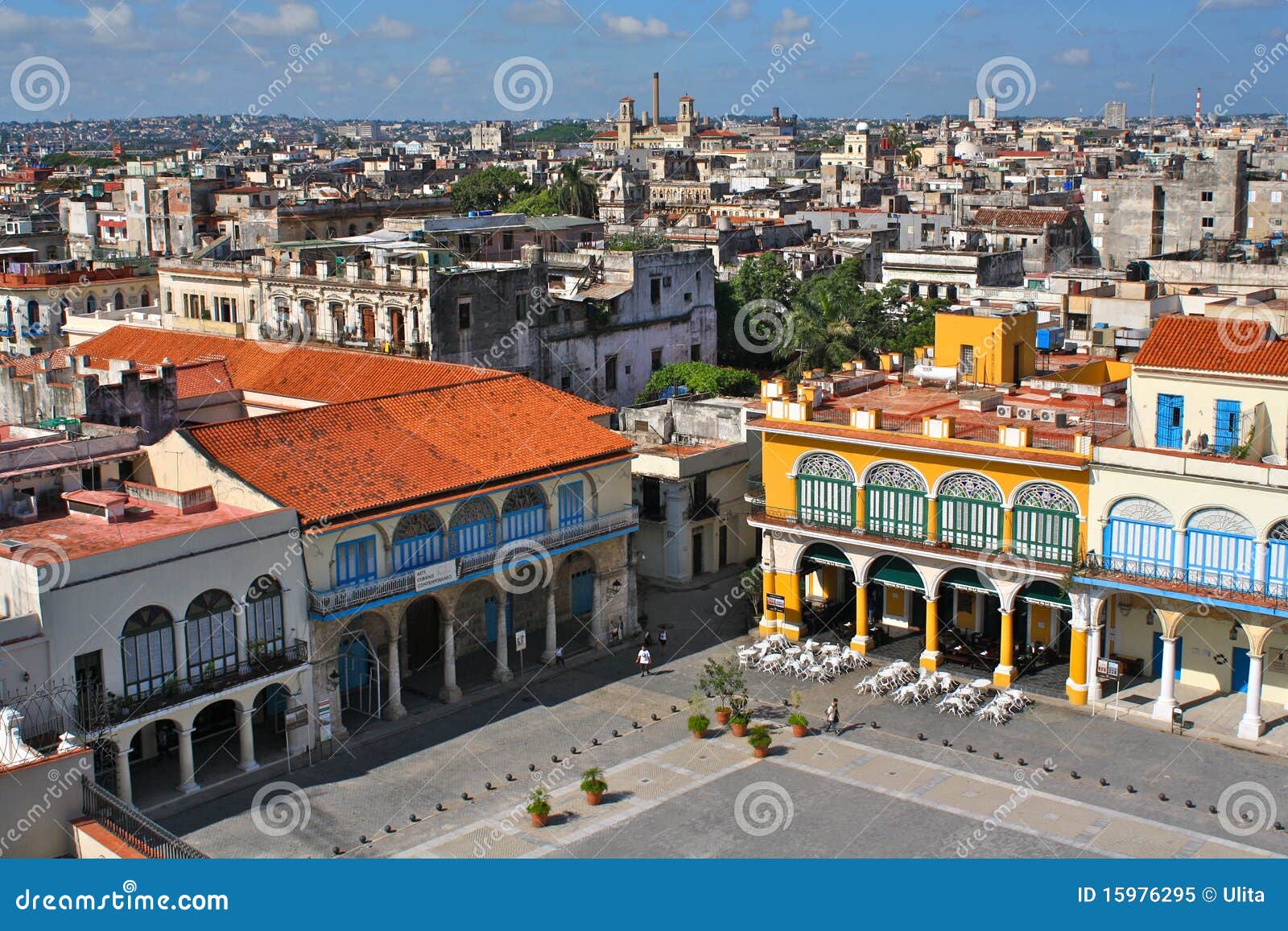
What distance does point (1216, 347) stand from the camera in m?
38.8

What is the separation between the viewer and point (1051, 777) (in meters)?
35.8

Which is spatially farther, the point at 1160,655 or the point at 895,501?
the point at 895,501

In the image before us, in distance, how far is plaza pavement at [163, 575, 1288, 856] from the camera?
107 feet

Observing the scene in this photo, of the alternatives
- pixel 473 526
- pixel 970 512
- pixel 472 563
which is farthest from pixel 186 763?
pixel 970 512

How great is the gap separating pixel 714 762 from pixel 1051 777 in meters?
8.11

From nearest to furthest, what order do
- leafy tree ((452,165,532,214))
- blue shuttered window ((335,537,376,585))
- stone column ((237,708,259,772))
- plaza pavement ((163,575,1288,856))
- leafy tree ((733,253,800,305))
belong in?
plaza pavement ((163,575,1288,856)) → stone column ((237,708,259,772)) → blue shuttered window ((335,537,376,585)) → leafy tree ((733,253,800,305)) → leafy tree ((452,165,532,214))

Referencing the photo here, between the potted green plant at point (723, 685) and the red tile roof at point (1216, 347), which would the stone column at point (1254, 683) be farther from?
the potted green plant at point (723, 685)

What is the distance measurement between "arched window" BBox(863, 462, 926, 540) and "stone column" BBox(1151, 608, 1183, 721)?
7.05 meters

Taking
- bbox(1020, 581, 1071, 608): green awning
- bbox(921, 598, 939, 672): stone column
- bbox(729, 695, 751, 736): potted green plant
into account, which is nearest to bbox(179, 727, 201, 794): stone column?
bbox(729, 695, 751, 736): potted green plant

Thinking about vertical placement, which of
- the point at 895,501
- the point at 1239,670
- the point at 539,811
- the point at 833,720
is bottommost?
the point at 833,720

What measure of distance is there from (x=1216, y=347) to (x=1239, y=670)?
881 cm

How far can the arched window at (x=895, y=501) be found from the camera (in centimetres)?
4244

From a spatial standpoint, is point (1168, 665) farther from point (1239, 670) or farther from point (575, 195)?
point (575, 195)

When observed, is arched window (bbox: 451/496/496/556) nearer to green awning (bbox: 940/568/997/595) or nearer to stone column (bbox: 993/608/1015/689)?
green awning (bbox: 940/568/997/595)
